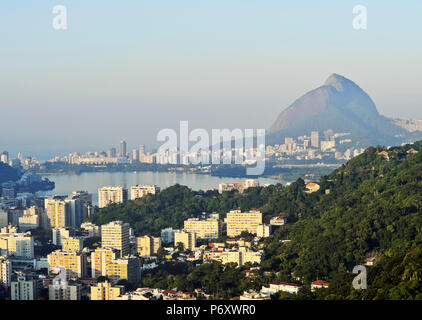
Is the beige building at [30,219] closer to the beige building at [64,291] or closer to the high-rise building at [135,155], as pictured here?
the beige building at [64,291]

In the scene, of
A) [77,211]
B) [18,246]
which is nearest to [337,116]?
[77,211]

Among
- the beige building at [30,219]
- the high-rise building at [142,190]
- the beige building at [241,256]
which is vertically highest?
the high-rise building at [142,190]

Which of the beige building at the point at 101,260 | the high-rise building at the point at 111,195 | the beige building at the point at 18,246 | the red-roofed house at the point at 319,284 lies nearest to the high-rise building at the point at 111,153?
the high-rise building at the point at 111,195

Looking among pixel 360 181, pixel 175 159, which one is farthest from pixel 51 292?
pixel 175 159

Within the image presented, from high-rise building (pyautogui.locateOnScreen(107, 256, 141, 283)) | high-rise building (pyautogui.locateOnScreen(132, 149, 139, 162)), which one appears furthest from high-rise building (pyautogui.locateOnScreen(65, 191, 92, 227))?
high-rise building (pyautogui.locateOnScreen(132, 149, 139, 162))
